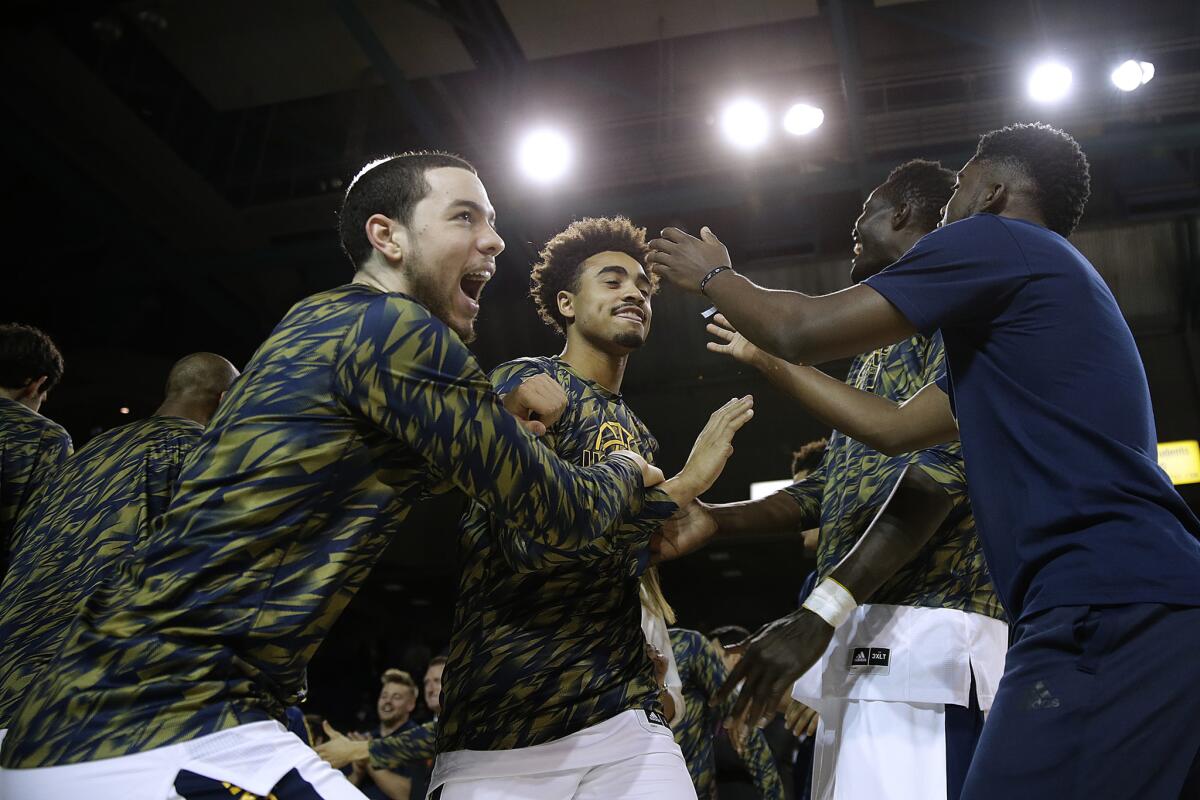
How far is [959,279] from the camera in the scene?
1.97 metres

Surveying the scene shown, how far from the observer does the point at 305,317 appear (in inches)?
69.2

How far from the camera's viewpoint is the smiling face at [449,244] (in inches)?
82.6

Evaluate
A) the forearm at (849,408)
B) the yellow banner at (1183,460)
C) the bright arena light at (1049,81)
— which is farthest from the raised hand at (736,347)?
the yellow banner at (1183,460)

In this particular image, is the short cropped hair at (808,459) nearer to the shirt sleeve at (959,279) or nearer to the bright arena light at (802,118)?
the shirt sleeve at (959,279)

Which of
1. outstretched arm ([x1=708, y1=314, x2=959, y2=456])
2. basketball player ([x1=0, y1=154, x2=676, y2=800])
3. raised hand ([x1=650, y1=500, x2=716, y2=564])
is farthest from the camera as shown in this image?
raised hand ([x1=650, y1=500, x2=716, y2=564])

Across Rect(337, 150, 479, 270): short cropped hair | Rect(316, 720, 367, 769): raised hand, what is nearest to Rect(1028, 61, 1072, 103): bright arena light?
Rect(316, 720, 367, 769): raised hand

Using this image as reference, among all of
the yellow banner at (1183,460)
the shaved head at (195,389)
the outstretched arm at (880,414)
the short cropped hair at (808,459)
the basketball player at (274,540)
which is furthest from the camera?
the yellow banner at (1183,460)

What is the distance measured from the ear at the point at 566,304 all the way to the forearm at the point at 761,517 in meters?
0.75

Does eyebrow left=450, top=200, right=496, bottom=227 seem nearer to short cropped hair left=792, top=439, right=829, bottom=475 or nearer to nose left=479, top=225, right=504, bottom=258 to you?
nose left=479, top=225, right=504, bottom=258

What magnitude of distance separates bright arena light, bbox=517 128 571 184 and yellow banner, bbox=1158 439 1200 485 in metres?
6.54

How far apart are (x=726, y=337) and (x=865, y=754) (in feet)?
3.72

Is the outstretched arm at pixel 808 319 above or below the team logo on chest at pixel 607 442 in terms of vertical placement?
above

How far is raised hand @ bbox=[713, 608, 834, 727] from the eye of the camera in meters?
2.47

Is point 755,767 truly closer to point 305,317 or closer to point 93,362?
point 305,317
